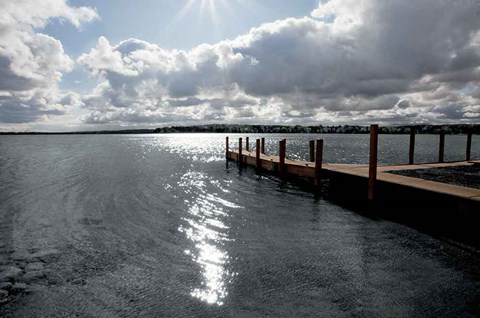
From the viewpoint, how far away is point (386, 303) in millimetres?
6121

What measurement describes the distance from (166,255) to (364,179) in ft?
32.3

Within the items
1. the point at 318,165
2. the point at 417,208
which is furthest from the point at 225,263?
the point at 318,165

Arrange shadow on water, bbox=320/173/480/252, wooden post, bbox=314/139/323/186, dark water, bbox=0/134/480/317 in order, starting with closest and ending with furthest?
1. dark water, bbox=0/134/480/317
2. shadow on water, bbox=320/173/480/252
3. wooden post, bbox=314/139/323/186

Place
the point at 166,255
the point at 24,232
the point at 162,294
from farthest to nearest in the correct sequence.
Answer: the point at 24,232 → the point at 166,255 → the point at 162,294

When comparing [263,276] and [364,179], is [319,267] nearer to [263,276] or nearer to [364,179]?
[263,276]

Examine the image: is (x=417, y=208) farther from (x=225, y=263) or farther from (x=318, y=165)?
(x=225, y=263)

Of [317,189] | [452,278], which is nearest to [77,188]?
[317,189]

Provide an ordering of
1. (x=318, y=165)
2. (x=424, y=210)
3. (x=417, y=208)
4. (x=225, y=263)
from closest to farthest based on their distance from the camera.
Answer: (x=225, y=263)
(x=424, y=210)
(x=417, y=208)
(x=318, y=165)

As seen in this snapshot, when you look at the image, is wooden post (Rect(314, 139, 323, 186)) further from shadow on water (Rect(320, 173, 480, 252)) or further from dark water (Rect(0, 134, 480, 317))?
dark water (Rect(0, 134, 480, 317))

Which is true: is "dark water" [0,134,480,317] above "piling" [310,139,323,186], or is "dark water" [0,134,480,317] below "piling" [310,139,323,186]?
below

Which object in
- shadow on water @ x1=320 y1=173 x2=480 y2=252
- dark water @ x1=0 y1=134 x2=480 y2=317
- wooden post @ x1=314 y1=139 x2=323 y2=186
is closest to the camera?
dark water @ x1=0 y1=134 x2=480 y2=317

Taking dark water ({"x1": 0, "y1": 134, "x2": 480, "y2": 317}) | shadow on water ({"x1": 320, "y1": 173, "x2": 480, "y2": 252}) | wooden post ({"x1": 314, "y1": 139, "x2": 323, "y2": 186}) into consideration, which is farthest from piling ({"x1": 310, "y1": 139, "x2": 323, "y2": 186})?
dark water ({"x1": 0, "y1": 134, "x2": 480, "y2": 317})

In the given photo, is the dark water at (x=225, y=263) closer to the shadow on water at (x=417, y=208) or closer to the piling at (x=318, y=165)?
the shadow on water at (x=417, y=208)

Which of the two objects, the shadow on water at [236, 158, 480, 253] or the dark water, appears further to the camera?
the shadow on water at [236, 158, 480, 253]
